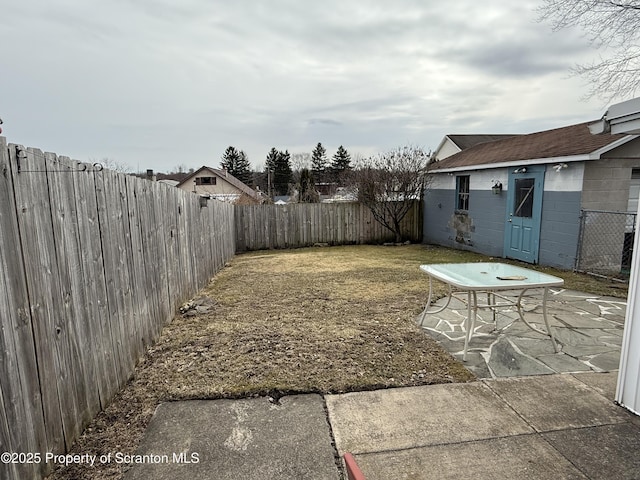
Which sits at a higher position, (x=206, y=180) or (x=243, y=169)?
(x=243, y=169)

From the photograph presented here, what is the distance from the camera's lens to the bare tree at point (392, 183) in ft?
41.0

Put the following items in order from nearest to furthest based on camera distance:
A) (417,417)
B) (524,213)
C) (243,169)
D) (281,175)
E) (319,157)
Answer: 1. (417,417)
2. (524,213)
3. (281,175)
4. (243,169)
5. (319,157)

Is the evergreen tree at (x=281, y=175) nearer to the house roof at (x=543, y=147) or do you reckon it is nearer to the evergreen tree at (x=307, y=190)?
the evergreen tree at (x=307, y=190)

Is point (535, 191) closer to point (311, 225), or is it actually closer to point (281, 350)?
point (311, 225)

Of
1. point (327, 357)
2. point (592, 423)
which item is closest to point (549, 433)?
point (592, 423)

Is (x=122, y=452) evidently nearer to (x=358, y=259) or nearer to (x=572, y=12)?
(x=358, y=259)

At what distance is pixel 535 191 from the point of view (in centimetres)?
827

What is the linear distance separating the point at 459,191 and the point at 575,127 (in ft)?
11.6

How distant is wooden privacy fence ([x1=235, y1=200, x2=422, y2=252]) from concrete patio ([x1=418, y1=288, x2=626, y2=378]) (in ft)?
25.5

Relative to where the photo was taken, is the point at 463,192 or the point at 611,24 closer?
the point at 611,24

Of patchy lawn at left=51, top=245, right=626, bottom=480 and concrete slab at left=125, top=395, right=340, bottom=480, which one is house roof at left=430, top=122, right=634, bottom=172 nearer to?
patchy lawn at left=51, top=245, right=626, bottom=480

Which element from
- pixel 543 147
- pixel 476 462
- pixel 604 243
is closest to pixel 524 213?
pixel 543 147

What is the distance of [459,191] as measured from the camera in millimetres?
Result: 11531

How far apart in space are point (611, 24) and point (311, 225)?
31.4 ft
